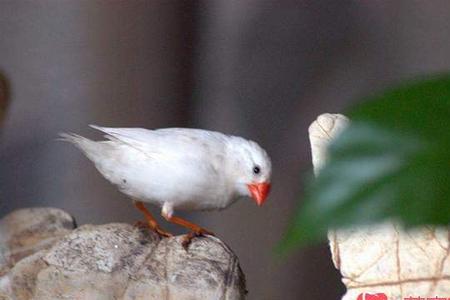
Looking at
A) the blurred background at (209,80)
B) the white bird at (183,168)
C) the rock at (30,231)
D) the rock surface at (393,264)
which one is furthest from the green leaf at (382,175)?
the blurred background at (209,80)

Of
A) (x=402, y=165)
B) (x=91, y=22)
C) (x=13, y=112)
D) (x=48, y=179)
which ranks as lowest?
(x=48, y=179)

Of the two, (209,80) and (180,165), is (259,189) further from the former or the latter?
(209,80)

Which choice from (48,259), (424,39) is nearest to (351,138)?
(48,259)

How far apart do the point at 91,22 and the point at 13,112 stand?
25cm

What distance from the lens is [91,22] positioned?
1.59 m

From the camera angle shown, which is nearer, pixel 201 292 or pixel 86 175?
pixel 201 292

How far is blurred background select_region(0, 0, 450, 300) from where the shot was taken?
5.11 ft

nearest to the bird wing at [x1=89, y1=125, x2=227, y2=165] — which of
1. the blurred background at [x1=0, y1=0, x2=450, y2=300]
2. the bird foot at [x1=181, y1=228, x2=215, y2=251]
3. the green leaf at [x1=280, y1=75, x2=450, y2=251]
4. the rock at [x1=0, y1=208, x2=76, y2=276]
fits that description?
the bird foot at [x1=181, y1=228, x2=215, y2=251]

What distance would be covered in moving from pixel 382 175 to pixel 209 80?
56.9 inches

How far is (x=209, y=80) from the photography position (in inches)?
64.4

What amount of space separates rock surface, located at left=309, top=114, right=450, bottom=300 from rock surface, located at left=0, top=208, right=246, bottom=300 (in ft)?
0.54

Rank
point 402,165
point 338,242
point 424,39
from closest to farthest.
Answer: point 402,165, point 338,242, point 424,39

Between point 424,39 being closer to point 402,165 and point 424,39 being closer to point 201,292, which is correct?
point 201,292

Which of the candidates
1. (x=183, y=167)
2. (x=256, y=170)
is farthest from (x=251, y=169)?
(x=183, y=167)
